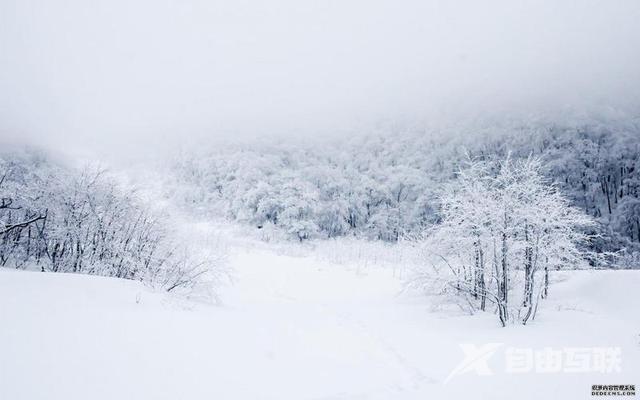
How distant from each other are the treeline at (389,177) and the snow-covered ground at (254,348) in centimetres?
3101

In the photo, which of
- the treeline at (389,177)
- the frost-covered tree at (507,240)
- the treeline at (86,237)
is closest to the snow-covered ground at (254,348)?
the frost-covered tree at (507,240)

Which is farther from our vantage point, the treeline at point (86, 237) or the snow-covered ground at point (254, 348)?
the treeline at point (86, 237)

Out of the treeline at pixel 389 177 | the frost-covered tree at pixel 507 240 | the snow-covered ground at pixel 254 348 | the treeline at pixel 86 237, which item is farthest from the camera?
the treeline at pixel 389 177

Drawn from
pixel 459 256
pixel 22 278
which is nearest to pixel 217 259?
pixel 22 278

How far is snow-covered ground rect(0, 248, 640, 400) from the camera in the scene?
350 cm

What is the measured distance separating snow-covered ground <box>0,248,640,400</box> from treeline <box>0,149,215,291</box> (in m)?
2.53

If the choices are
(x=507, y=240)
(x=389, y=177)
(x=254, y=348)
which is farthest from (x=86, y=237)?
(x=389, y=177)

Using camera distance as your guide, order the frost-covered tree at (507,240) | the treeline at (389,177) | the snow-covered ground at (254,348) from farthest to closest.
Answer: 1. the treeline at (389,177)
2. the frost-covered tree at (507,240)
3. the snow-covered ground at (254,348)

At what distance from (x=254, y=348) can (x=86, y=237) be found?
747 cm

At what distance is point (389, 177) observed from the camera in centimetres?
5281

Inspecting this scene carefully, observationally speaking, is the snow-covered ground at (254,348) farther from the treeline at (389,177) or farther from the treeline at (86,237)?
the treeline at (389,177)

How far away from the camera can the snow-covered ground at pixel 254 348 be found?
3504mm

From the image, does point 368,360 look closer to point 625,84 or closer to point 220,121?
point 220,121

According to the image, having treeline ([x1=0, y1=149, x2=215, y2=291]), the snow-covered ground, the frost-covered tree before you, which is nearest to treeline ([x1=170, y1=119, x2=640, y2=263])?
the frost-covered tree
